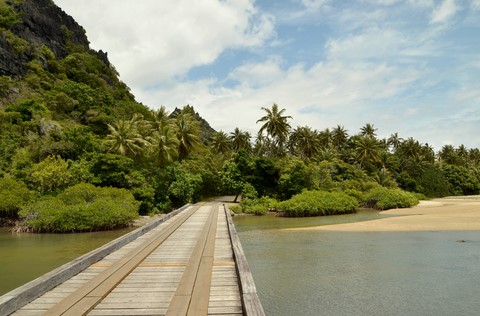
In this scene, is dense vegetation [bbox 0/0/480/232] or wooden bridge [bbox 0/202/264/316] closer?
wooden bridge [bbox 0/202/264/316]

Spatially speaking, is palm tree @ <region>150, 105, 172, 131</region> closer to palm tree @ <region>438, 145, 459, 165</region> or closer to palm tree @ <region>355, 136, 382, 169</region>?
palm tree @ <region>355, 136, 382, 169</region>

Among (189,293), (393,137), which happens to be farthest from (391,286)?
(393,137)

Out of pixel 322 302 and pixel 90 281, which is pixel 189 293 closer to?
pixel 90 281

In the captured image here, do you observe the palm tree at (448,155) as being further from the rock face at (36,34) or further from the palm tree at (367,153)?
the rock face at (36,34)

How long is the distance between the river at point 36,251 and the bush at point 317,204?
17.5 metres

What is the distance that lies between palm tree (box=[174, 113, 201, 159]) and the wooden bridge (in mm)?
40100

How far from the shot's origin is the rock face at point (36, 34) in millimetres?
59031

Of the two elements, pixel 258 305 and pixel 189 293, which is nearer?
pixel 258 305

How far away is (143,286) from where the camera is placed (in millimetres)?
7051

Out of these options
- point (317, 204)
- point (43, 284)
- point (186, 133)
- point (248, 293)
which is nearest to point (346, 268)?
point (248, 293)

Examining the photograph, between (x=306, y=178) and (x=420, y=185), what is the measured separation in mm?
34809

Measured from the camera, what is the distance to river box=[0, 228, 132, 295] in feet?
48.0

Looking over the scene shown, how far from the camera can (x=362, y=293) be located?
36.9 ft

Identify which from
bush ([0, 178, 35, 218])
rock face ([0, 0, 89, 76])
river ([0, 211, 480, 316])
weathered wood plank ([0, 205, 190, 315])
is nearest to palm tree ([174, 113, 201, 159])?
bush ([0, 178, 35, 218])
